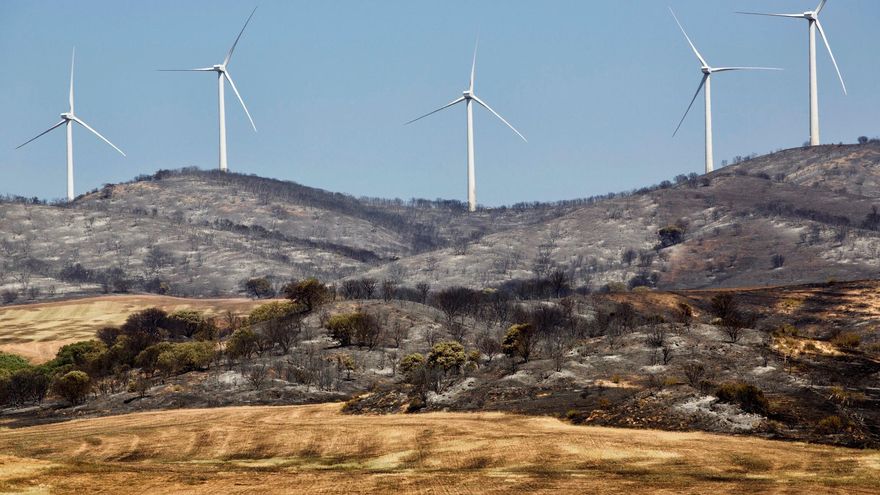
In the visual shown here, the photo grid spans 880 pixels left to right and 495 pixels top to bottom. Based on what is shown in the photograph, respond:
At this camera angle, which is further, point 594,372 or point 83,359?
point 83,359

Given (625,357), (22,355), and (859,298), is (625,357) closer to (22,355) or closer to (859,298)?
(859,298)

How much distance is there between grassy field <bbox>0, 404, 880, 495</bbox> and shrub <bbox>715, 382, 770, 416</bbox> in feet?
18.2

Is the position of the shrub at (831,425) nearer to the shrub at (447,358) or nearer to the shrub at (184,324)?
the shrub at (447,358)

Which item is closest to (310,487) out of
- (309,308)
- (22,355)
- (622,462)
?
(622,462)

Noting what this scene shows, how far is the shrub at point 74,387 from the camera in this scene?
109438mm

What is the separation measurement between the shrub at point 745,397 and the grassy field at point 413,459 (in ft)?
18.2

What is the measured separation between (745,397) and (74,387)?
216ft

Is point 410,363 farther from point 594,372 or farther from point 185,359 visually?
point 185,359

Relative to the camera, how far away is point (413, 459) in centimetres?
6000

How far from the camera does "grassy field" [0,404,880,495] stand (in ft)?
161

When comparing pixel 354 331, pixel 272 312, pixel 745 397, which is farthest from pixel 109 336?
pixel 745 397

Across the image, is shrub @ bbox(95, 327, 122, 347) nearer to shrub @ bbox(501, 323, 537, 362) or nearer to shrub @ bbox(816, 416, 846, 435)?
shrub @ bbox(501, 323, 537, 362)

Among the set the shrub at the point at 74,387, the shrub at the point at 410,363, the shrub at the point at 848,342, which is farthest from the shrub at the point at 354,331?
the shrub at the point at 848,342

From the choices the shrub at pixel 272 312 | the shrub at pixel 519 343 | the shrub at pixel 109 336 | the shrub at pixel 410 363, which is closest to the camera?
the shrub at pixel 519 343
